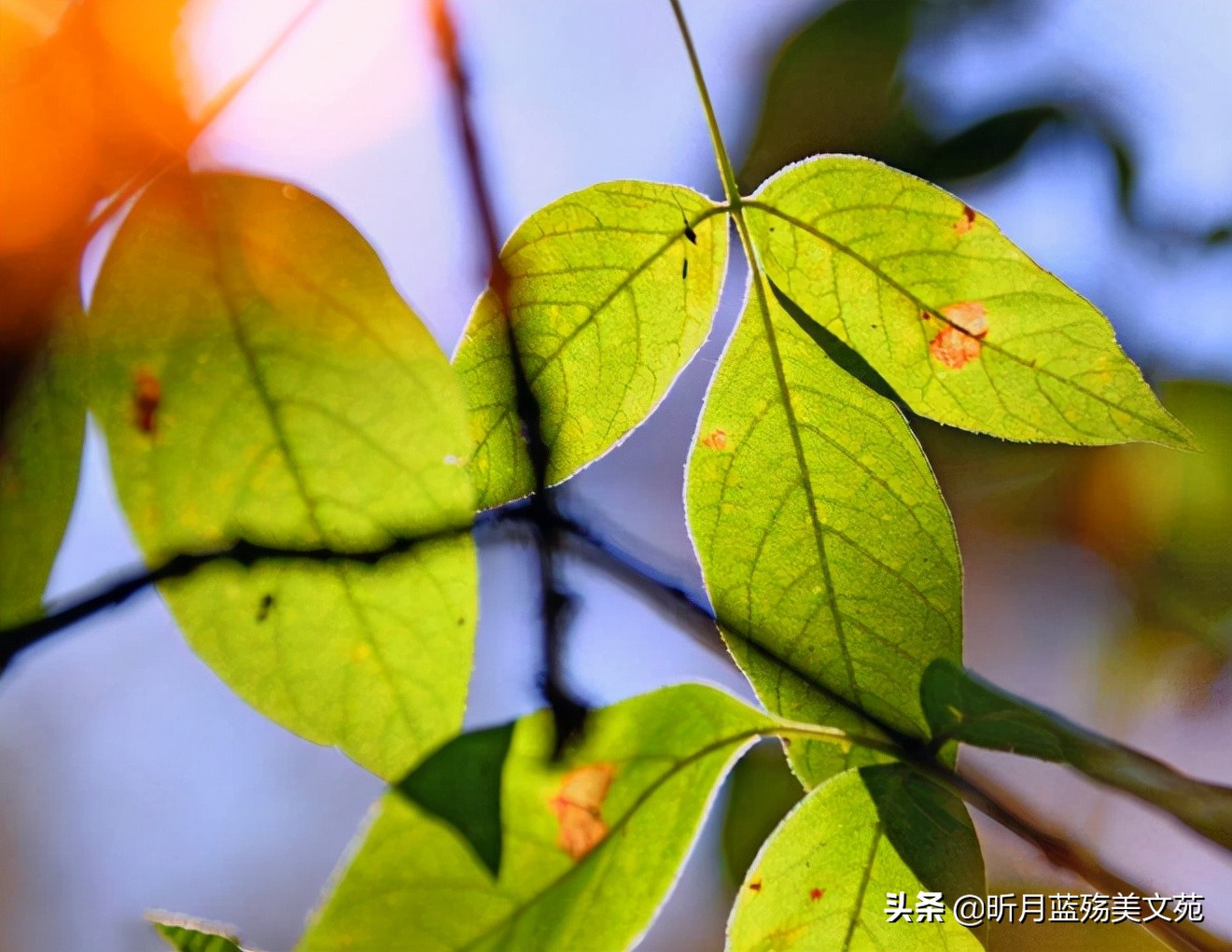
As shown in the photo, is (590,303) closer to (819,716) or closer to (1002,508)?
(819,716)

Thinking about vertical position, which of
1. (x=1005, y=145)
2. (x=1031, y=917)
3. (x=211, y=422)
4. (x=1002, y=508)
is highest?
(x=1005, y=145)

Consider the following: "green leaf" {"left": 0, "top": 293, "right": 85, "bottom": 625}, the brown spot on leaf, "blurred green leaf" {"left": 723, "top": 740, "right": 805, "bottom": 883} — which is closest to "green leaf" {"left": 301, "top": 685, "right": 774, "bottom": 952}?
the brown spot on leaf

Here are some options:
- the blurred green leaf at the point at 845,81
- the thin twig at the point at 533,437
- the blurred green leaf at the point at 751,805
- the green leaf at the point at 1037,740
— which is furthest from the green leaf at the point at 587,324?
the blurred green leaf at the point at 751,805

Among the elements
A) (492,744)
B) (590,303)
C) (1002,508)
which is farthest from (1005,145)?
(492,744)

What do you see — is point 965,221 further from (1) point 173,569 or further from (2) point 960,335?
(1) point 173,569

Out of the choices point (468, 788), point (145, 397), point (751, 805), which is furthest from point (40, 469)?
point (751, 805)
